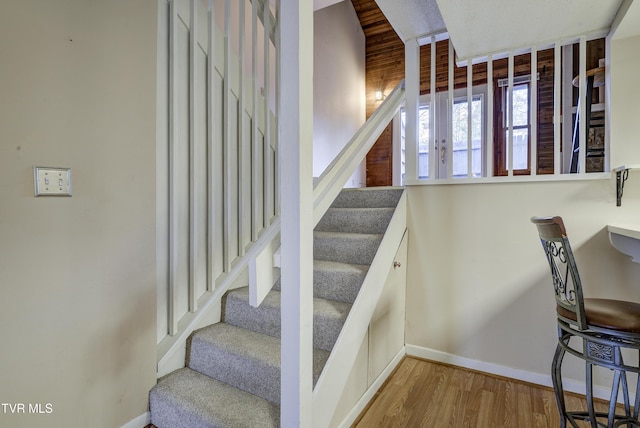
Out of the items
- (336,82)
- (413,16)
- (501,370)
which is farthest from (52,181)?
(336,82)

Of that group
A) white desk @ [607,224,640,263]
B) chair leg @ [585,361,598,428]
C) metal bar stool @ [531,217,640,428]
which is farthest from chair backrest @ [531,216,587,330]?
white desk @ [607,224,640,263]

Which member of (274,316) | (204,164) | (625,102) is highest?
(625,102)

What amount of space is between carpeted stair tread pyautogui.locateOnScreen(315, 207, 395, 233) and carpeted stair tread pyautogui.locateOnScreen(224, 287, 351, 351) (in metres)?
0.67

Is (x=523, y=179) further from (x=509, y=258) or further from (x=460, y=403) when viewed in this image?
(x=460, y=403)

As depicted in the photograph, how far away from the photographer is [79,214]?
138cm

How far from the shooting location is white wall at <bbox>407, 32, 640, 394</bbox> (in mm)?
1740

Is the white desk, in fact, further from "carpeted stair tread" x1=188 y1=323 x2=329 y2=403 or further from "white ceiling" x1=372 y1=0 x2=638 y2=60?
"carpeted stair tread" x1=188 y1=323 x2=329 y2=403

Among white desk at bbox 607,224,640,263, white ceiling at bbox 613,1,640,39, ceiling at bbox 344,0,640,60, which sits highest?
ceiling at bbox 344,0,640,60

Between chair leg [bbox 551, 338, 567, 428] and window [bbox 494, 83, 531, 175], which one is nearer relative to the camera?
chair leg [bbox 551, 338, 567, 428]

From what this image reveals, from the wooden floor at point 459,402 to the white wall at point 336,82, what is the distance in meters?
2.58

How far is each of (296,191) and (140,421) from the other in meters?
1.44

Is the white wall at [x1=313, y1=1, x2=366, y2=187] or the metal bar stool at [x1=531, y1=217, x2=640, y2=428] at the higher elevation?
the white wall at [x1=313, y1=1, x2=366, y2=187]

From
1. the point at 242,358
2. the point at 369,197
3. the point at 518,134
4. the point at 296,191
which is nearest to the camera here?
the point at 296,191

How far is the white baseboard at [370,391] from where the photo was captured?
1.61 metres
